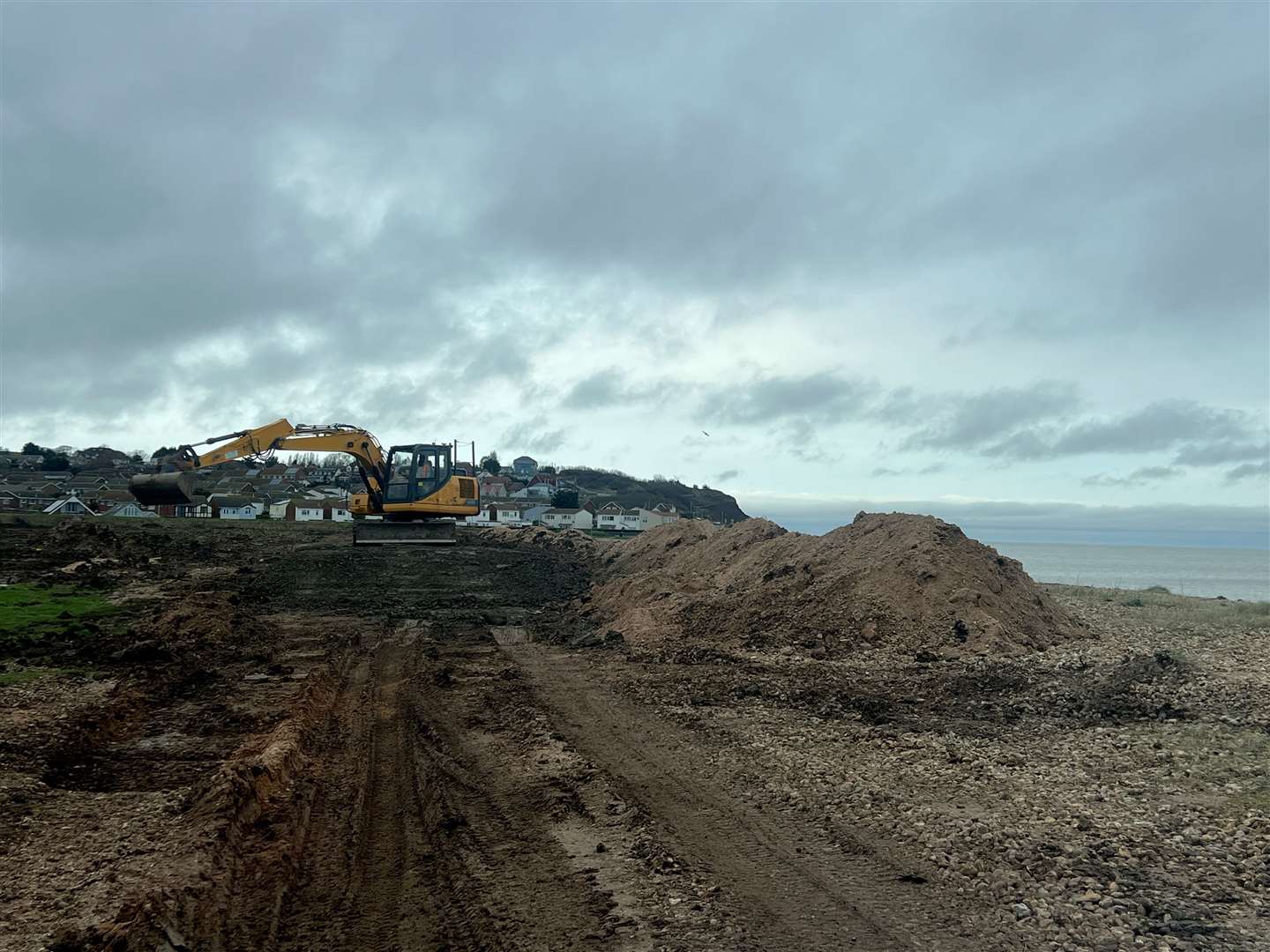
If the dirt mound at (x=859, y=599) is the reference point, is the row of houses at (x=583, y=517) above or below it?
above

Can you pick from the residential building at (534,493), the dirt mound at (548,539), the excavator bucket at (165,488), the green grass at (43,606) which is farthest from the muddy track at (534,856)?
the residential building at (534,493)

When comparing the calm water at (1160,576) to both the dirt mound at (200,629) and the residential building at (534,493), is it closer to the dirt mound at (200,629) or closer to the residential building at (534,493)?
the dirt mound at (200,629)

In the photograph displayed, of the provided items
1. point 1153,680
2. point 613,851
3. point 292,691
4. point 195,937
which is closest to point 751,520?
point 1153,680

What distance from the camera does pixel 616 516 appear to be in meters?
106

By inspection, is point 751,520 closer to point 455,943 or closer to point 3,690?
point 3,690

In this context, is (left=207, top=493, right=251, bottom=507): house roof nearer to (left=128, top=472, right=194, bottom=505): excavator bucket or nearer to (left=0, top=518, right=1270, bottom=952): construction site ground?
(left=128, top=472, right=194, bottom=505): excavator bucket

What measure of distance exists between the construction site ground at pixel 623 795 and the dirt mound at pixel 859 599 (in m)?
→ 0.75

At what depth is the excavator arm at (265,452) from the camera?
19.6m

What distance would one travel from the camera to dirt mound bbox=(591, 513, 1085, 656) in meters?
15.8

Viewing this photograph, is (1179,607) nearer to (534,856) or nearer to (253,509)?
(534,856)

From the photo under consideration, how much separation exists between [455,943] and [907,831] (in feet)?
12.1

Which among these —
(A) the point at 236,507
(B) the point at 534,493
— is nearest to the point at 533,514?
(B) the point at 534,493

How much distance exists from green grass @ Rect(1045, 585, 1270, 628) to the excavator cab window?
2104cm

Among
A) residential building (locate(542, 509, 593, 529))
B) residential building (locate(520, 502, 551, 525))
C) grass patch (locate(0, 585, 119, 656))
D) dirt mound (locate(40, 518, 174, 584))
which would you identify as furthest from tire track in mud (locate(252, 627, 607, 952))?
residential building (locate(542, 509, 593, 529))
